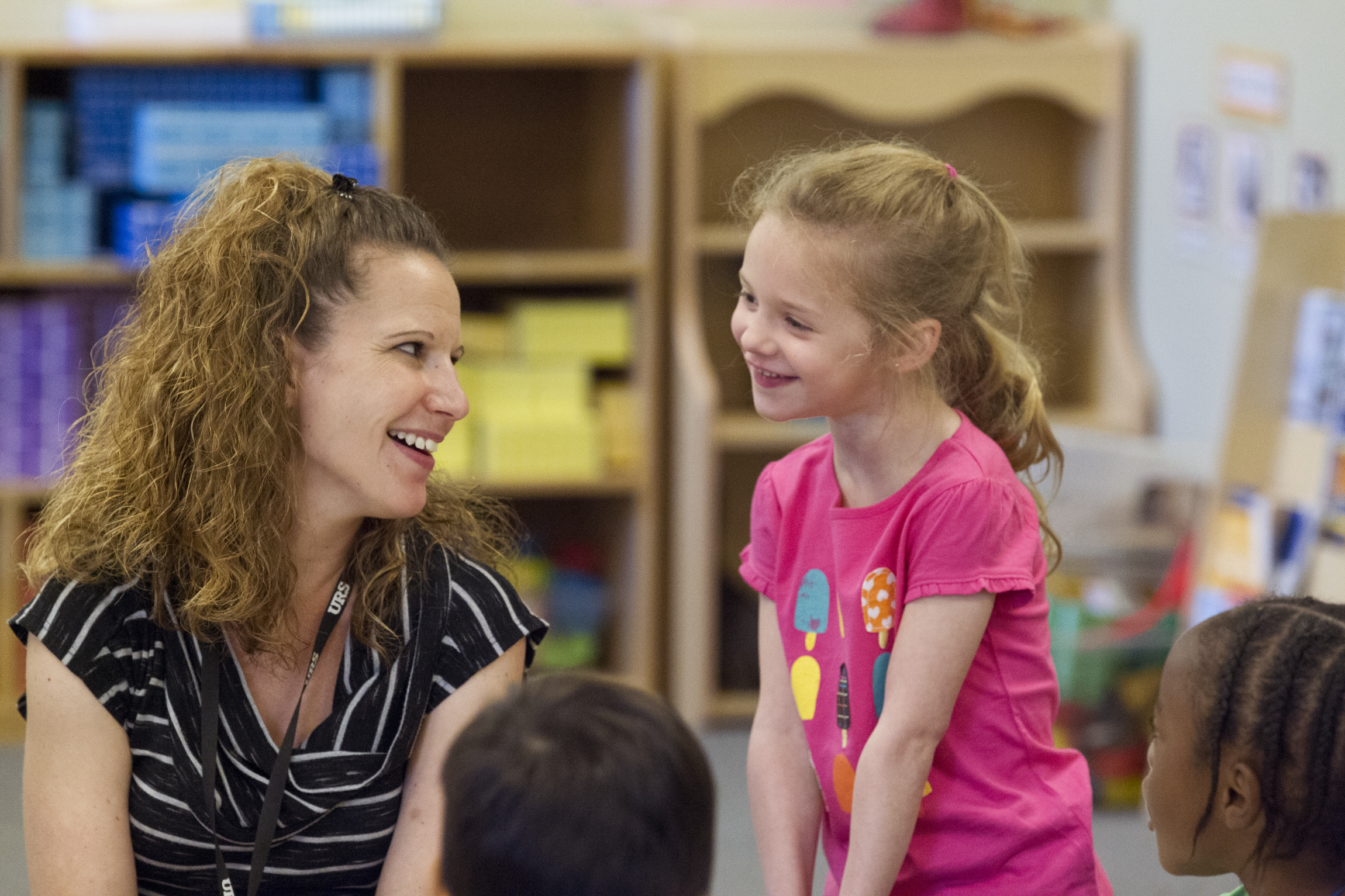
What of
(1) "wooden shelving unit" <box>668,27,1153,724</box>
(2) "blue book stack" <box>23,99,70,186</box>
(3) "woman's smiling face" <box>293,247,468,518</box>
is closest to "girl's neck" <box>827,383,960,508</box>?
(3) "woman's smiling face" <box>293,247,468,518</box>

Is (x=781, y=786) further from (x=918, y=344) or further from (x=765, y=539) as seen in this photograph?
(x=918, y=344)

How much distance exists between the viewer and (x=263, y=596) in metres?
1.19

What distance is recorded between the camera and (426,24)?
10.2ft

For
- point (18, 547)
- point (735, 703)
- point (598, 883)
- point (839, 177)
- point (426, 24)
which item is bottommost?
point (735, 703)

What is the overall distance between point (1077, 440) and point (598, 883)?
2398mm

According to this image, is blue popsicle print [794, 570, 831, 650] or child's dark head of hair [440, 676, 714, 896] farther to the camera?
blue popsicle print [794, 570, 831, 650]

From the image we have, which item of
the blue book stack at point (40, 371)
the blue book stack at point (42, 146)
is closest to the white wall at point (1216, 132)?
the blue book stack at point (40, 371)

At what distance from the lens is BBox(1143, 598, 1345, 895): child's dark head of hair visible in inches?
38.9

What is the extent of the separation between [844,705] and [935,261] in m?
0.38

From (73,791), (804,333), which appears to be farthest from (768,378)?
(73,791)

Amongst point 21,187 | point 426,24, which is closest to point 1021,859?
point 426,24

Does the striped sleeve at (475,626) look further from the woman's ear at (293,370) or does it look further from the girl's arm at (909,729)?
the girl's arm at (909,729)

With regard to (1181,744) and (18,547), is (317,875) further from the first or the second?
(18,547)

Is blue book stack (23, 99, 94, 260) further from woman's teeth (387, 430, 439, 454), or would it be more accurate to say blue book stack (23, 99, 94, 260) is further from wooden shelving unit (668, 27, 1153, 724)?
woman's teeth (387, 430, 439, 454)
